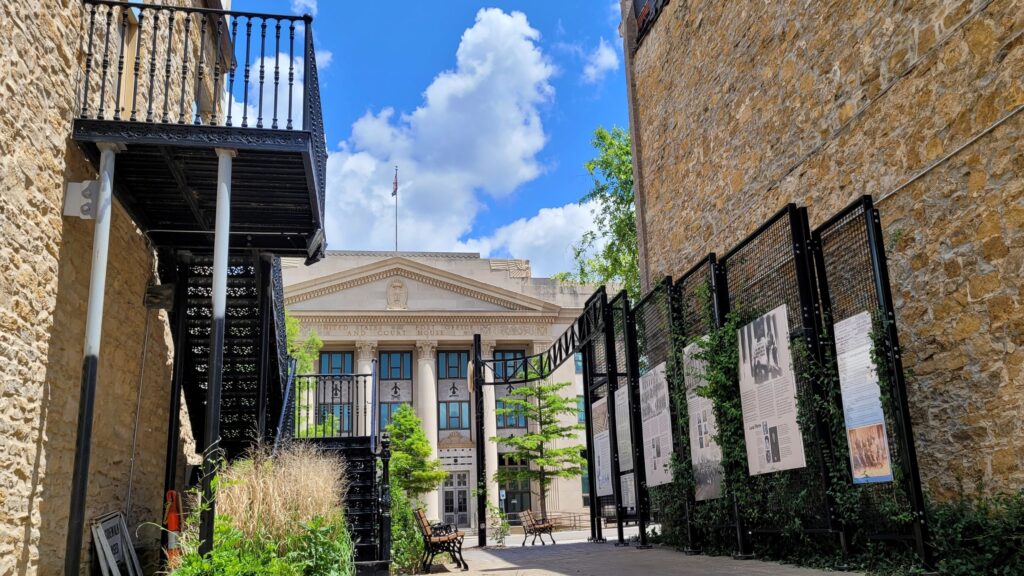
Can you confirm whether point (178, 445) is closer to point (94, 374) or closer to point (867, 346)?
point (94, 374)

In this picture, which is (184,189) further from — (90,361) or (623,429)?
(623,429)

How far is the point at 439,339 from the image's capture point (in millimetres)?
41125

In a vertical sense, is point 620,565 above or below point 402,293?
below

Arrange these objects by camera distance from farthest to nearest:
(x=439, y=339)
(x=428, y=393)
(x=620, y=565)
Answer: (x=439, y=339), (x=428, y=393), (x=620, y=565)

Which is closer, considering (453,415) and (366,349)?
(366,349)

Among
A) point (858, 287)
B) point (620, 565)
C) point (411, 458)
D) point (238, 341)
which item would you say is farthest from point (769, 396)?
point (411, 458)

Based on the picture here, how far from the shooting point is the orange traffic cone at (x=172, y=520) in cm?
813

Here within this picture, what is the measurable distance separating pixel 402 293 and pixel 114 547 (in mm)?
33360

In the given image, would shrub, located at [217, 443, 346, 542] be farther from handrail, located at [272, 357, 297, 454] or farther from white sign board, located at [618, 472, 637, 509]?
white sign board, located at [618, 472, 637, 509]

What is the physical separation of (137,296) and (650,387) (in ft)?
23.0

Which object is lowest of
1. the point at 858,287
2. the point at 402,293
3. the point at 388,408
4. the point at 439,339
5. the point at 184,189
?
the point at 858,287

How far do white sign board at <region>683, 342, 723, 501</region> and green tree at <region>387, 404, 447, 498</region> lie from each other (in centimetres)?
2398

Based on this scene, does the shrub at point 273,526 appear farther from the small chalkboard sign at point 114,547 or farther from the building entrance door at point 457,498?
the building entrance door at point 457,498

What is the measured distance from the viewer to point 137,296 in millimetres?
9203
